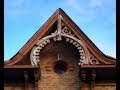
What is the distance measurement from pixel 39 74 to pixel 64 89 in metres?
1.20

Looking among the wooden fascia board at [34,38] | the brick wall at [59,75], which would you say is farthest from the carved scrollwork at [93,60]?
the wooden fascia board at [34,38]

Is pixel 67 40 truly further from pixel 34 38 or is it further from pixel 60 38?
pixel 34 38

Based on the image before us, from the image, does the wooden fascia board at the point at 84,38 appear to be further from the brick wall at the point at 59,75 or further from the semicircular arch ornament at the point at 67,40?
the brick wall at the point at 59,75

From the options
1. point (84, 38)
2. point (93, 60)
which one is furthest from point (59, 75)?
point (84, 38)

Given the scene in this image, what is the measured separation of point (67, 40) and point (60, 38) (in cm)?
31

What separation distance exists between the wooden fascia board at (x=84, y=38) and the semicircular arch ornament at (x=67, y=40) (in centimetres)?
19

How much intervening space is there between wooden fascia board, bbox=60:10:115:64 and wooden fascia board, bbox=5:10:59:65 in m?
0.52

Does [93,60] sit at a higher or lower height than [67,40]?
lower

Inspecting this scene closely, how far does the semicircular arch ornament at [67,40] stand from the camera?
50.8 ft

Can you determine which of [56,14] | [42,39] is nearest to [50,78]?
[42,39]

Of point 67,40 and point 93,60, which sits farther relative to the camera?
point 67,40

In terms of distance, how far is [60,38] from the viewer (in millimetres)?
16062

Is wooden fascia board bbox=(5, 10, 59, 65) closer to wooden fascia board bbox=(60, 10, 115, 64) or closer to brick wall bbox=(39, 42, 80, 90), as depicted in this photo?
wooden fascia board bbox=(60, 10, 115, 64)
